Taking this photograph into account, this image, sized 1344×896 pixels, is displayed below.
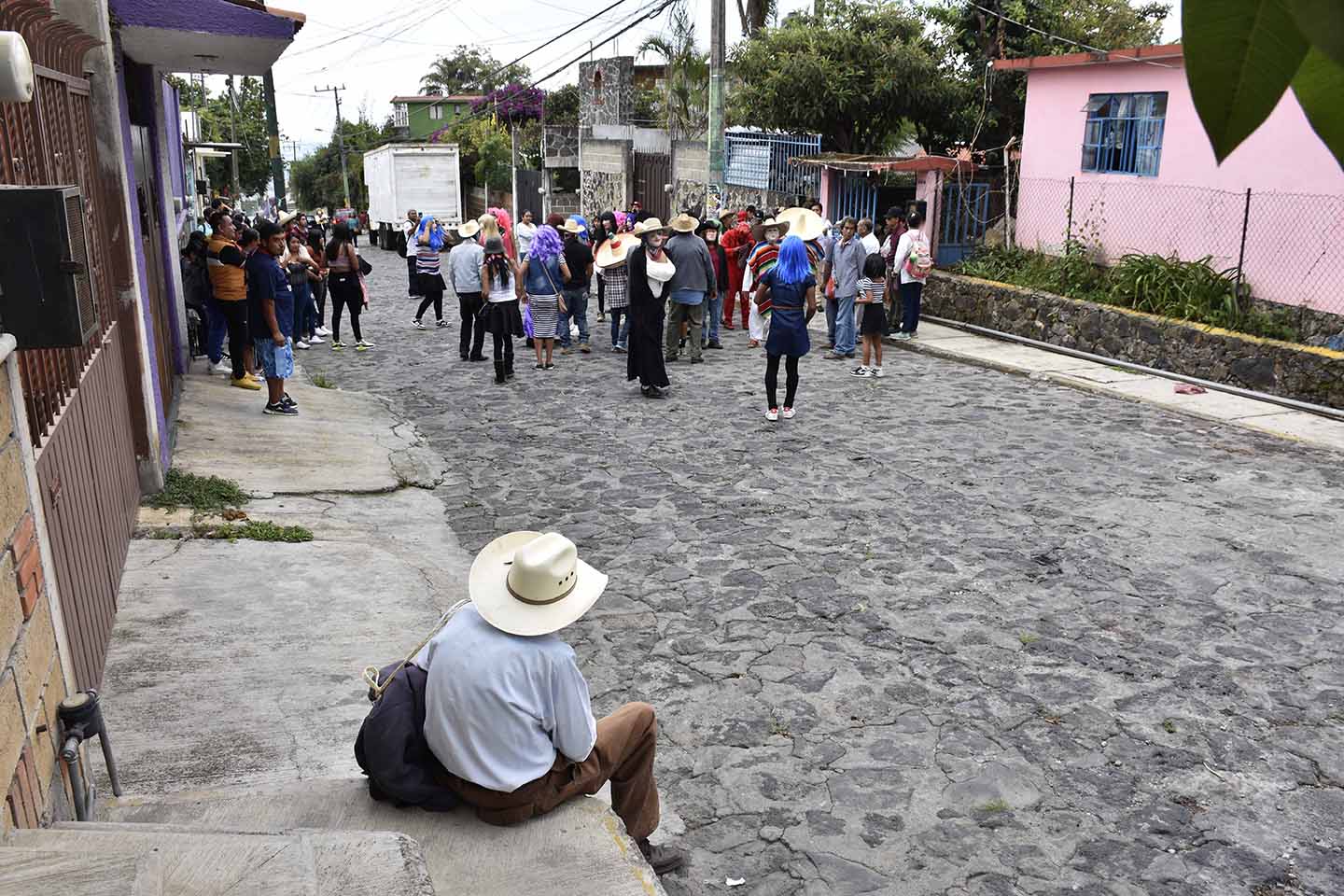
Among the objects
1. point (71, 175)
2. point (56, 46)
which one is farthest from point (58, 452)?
point (56, 46)

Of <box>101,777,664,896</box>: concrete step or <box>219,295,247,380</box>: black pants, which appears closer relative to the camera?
<box>101,777,664,896</box>: concrete step

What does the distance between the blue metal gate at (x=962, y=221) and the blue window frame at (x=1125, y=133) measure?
230cm

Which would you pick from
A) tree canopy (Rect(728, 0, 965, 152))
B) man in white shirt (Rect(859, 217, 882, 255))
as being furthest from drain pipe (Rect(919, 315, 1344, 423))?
tree canopy (Rect(728, 0, 965, 152))

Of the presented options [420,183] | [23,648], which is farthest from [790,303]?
[420,183]

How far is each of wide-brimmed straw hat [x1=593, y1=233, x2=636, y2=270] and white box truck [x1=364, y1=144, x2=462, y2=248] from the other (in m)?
22.9

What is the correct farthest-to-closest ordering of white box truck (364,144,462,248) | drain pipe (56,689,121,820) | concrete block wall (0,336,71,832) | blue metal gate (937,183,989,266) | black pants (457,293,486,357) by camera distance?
white box truck (364,144,462,248)
blue metal gate (937,183,989,266)
black pants (457,293,486,357)
drain pipe (56,689,121,820)
concrete block wall (0,336,71,832)

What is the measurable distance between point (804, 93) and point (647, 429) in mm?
12107

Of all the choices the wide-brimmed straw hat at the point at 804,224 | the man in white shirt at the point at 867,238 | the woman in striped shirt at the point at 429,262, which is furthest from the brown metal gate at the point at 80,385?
the woman in striped shirt at the point at 429,262

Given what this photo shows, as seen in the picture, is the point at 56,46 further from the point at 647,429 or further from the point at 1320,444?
the point at 1320,444

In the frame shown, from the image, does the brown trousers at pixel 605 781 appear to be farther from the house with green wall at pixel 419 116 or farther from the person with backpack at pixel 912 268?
the house with green wall at pixel 419 116

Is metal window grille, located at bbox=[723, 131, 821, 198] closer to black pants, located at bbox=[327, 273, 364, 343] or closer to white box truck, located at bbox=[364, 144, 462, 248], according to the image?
black pants, located at bbox=[327, 273, 364, 343]

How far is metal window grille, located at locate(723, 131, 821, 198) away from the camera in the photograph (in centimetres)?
2005

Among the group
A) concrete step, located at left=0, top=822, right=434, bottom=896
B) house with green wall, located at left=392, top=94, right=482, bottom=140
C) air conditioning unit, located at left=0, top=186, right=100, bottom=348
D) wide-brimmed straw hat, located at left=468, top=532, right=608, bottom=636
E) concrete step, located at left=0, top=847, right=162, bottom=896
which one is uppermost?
house with green wall, located at left=392, top=94, right=482, bottom=140

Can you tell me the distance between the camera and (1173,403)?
11500 millimetres
